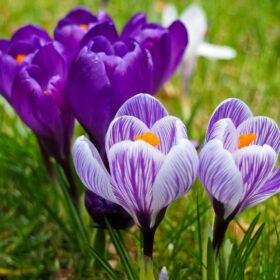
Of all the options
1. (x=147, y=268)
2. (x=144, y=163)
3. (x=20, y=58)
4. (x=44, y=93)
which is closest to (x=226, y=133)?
(x=144, y=163)

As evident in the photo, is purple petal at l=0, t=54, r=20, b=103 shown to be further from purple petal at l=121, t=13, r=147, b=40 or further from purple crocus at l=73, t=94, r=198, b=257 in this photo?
purple crocus at l=73, t=94, r=198, b=257

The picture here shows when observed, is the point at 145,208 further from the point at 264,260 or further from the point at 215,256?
the point at 264,260

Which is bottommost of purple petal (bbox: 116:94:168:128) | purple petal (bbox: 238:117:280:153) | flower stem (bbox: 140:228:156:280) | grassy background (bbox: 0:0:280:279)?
grassy background (bbox: 0:0:280:279)

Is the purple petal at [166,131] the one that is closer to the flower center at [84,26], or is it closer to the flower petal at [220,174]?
the flower petal at [220,174]

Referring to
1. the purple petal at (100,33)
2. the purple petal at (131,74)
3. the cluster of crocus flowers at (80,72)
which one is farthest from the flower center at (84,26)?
the purple petal at (131,74)

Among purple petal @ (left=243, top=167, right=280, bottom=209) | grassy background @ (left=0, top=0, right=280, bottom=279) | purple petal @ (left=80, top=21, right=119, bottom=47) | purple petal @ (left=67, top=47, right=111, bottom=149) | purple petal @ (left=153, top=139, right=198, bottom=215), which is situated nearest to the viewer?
purple petal @ (left=153, top=139, right=198, bottom=215)

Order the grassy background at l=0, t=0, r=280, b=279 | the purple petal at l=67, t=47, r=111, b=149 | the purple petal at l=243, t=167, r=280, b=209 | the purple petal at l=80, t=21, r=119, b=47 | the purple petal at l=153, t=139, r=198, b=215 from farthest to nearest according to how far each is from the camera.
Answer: the grassy background at l=0, t=0, r=280, b=279, the purple petal at l=80, t=21, r=119, b=47, the purple petal at l=67, t=47, r=111, b=149, the purple petal at l=243, t=167, r=280, b=209, the purple petal at l=153, t=139, r=198, b=215

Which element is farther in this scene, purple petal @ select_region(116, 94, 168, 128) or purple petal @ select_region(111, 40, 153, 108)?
purple petal @ select_region(111, 40, 153, 108)

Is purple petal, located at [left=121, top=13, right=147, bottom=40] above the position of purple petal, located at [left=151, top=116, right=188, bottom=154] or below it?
above

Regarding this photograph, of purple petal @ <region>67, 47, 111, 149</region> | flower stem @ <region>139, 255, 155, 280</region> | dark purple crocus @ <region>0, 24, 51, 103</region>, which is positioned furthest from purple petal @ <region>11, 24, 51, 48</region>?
flower stem @ <region>139, 255, 155, 280</region>
